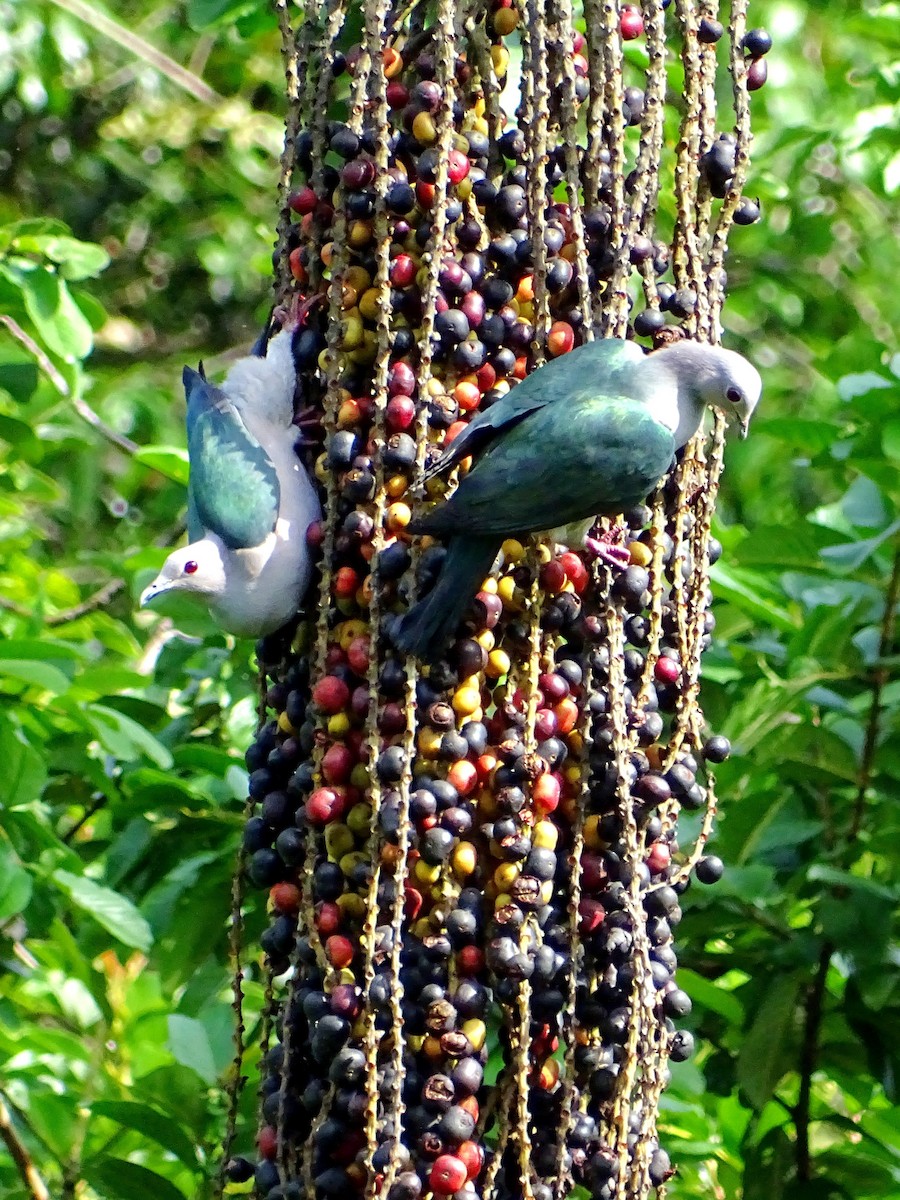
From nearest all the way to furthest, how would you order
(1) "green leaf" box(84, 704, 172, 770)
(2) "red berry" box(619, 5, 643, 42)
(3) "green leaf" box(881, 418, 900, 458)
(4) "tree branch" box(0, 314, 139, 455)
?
(2) "red berry" box(619, 5, 643, 42)
(1) "green leaf" box(84, 704, 172, 770)
(3) "green leaf" box(881, 418, 900, 458)
(4) "tree branch" box(0, 314, 139, 455)

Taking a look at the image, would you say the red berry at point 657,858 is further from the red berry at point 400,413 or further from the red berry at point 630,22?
the red berry at point 630,22

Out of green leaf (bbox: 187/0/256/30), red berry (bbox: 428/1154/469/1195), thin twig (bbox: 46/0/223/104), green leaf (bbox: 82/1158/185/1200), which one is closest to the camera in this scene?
red berry (bbox: 428/1154/469/1195)

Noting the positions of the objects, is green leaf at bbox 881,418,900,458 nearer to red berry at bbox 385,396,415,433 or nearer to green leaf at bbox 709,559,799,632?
green leaf at bbox 709,559,799,632

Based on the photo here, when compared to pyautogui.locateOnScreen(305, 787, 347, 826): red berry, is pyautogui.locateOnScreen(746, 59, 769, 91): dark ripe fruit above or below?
above

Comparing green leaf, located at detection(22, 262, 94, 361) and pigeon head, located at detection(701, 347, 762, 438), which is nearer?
pigeon head, located at detection(701, 347, 762, 438)

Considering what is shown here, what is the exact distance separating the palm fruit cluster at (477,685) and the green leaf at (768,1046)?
753 mm

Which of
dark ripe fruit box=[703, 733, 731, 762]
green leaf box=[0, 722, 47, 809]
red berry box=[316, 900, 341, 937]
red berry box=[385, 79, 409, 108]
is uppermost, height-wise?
red berry box=[385, 79, 409, 108]

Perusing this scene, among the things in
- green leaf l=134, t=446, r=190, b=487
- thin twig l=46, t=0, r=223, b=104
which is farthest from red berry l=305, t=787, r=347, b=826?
thin twig l=46, t=0, r=223, b=104

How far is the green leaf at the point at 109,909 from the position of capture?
9.37 ft

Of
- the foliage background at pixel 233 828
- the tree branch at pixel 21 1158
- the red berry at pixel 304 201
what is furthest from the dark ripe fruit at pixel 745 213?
the tree branch at pixel 21 1158

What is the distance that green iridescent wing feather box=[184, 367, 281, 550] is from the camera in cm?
212

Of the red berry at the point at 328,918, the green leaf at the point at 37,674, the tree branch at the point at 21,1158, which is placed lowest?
the tree branch at the point at 21,1158

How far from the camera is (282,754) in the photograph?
2.07 meters

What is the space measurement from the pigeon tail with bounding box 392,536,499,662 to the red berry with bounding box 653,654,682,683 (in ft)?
0.99
